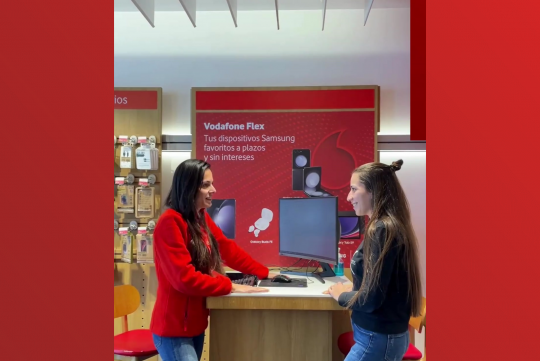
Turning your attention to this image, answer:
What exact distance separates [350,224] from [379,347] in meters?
1.52

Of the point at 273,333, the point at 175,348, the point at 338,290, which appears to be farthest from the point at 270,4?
the point at 175,348

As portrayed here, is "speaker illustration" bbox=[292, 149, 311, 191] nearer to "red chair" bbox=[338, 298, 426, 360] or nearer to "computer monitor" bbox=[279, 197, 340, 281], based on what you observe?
"computer monitor" bbox=[279, 197, 340, 281]

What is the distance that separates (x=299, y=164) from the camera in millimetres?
3547

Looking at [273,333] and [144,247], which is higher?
[144,247]

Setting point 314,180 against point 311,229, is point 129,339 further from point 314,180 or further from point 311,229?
point 314,180

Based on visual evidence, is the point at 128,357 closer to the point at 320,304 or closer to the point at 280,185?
the point at 320,304

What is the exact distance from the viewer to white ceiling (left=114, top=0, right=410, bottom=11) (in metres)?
3.45

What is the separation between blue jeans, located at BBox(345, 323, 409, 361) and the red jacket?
0.76 meters

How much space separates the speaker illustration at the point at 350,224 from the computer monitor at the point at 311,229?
16.3 inches

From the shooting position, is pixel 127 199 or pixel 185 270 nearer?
pixel 185 270

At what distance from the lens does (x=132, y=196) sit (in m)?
3.61

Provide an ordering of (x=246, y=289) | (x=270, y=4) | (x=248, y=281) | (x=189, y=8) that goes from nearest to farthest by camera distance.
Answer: (x=246, y=289)
(x=248, y=281)
(x=189, y=8)
(x=270, y=4)

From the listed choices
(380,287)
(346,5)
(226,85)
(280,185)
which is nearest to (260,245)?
(280,185)

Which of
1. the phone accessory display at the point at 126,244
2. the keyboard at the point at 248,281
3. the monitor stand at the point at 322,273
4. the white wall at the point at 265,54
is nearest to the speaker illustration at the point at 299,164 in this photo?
the white wall at the point at 265,54
